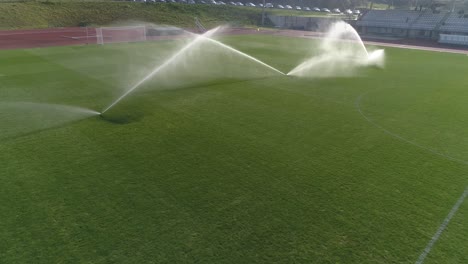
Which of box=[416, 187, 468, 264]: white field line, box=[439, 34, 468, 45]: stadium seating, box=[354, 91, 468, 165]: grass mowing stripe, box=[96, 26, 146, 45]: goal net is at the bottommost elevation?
box=[416, 187, 468, 264]: white field line

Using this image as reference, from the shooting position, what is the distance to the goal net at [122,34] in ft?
132

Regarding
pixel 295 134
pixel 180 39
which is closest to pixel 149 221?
pixel 295 134

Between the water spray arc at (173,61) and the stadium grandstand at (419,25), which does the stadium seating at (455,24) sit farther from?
the water spray arc at (173,61)

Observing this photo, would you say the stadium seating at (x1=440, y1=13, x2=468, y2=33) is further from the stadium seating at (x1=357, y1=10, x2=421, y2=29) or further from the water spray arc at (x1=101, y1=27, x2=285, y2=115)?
the water spray arc at (x1=101, y1=27, x2=285, y2=115)

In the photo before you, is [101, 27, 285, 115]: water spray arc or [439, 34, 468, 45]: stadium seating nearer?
[101, 27, 285, 115]: water spray arc

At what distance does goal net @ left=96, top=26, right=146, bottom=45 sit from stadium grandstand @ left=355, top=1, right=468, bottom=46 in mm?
41889

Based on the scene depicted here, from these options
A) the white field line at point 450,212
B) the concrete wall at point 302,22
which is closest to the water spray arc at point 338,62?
the white field line at point 450,212

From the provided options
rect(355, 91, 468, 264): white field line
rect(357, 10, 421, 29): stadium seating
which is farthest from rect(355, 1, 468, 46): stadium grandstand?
rect(355, 91, 468, 264): white field line

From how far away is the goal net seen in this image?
40284mm

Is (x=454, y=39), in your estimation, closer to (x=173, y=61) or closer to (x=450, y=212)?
(x=173, y=61)

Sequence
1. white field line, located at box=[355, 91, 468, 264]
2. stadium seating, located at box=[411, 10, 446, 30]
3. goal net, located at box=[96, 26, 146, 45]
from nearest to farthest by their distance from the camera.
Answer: white field line, located at box=[355, 91, 468, 264], goal net, located at box=[96, 26, 146, 45], stadium seating, located at box=[411, 10, 446, 30]

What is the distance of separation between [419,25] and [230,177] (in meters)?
59.3

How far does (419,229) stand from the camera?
24.5ft

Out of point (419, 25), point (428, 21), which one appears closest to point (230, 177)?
point (419, 25)
